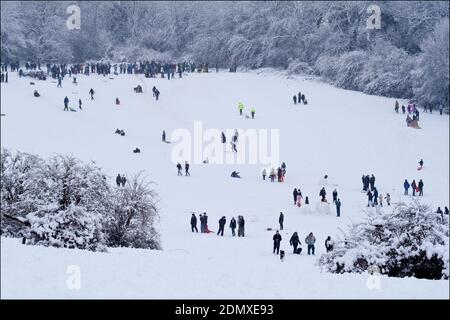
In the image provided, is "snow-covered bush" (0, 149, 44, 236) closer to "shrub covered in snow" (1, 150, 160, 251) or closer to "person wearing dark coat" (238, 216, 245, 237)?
"shrub covered in snow" (1, 150, 160, 251)

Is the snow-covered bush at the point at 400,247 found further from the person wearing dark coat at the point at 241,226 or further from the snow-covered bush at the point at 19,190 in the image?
the snow-covered bush at the point at 19,190

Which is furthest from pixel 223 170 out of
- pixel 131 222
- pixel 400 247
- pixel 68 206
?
pixel 400 247

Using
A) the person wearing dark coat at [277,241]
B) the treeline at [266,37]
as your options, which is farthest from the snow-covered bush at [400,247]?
the treeline at [266,37]

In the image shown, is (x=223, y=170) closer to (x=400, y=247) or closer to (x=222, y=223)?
(x=222, y=223)

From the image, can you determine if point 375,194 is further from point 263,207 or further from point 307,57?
point 307,57

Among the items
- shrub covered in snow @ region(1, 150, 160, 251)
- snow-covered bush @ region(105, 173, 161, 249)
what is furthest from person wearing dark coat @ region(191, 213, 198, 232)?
snow-covered bush @ region(105, 173, 161, 249)
